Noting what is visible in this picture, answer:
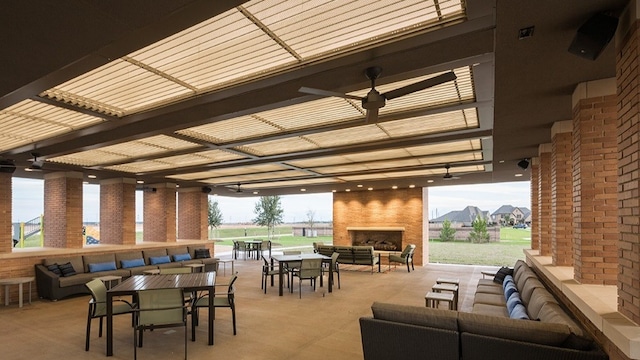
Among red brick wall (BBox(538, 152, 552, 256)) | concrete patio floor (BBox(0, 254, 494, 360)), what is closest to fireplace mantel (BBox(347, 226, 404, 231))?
concrete patio floor (BBox(0, 254, 494, 360))

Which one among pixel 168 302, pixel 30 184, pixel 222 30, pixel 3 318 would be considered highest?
pixel 222 30

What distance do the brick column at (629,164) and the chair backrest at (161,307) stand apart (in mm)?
4275

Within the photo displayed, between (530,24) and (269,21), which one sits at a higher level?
(269,21)

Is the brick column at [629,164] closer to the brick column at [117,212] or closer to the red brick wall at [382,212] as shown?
the red brick wall at [382,212]

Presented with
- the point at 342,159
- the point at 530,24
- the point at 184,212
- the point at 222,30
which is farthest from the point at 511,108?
the point at 184,212

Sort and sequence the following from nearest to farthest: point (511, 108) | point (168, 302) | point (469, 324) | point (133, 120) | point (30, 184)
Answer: point (469, 324)
point (511, 108)
point (168, 302)
point (133, 120)
point (30, 184)

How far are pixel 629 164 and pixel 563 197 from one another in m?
2.72

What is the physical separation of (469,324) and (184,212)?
12.9 meters

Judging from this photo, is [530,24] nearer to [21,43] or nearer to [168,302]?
[21,43]

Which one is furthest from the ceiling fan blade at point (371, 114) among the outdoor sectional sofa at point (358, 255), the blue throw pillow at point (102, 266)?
the blue throw pillow at point (102, 266)

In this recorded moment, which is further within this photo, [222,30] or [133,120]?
[133,120]

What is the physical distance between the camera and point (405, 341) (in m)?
3.37

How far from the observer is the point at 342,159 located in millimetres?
8258

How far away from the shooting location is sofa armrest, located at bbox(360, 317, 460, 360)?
10.5ft
